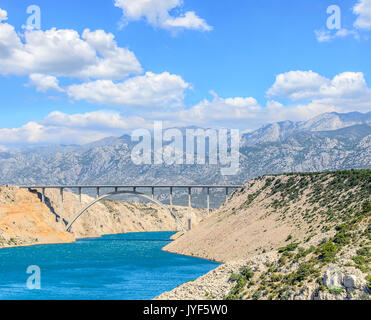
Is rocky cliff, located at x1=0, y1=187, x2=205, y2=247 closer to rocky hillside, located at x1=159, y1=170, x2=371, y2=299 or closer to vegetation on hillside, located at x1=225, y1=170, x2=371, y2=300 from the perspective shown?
rocky hillside, located at x1=159, y1=170, x2=371, y2=299

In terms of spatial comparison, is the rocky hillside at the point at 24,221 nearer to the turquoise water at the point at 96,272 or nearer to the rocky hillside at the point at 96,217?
the turquoise water at the point at 96,272

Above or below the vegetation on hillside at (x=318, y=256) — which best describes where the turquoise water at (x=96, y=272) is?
below

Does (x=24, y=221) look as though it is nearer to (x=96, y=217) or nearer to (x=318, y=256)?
(x=96, y=217)

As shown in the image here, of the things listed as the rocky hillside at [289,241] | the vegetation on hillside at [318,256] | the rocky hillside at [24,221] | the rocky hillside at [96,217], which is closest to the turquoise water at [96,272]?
the rocky hillside at [24,221]

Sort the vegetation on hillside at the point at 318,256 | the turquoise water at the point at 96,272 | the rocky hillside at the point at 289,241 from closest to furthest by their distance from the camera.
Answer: the rocky hillside at the point at 289,241
the vegetation on hillside at the point at 318,256
the turquoise water at the point at 96,272
